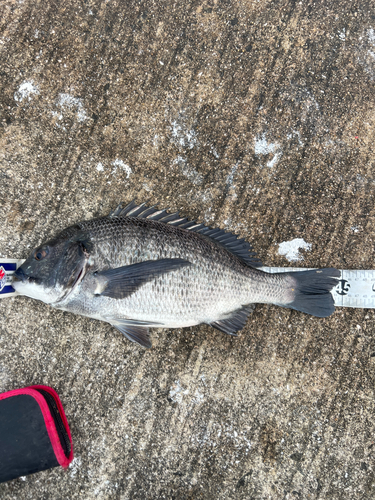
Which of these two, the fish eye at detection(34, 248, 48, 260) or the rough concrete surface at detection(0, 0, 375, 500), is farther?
the rough concrete surface at detection(0, 0, 375, 500)

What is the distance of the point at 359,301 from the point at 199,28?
8.21ft

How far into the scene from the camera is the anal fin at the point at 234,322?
7.29 ft

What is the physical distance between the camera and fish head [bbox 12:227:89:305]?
1.99 m

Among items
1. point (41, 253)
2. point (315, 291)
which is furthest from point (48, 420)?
point (315, 291)

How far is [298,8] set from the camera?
2.52 metres

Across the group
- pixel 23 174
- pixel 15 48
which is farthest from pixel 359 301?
pixel 15 48

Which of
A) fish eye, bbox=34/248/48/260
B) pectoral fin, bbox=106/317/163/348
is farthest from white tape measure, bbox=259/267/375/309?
fish eye, bbox=34/248/48/260

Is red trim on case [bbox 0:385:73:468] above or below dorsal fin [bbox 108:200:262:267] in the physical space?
below

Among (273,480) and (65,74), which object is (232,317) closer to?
(273,480)

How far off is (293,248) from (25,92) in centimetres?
246

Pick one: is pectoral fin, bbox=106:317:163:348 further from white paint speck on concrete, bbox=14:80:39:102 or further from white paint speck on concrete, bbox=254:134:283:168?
white paint speck on concrete, bbox=14:80:39:102

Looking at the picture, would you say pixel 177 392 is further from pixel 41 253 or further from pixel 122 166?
pixel 122 166

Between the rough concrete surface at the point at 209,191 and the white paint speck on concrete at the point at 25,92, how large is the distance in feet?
0.05

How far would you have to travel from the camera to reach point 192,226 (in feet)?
7.37
